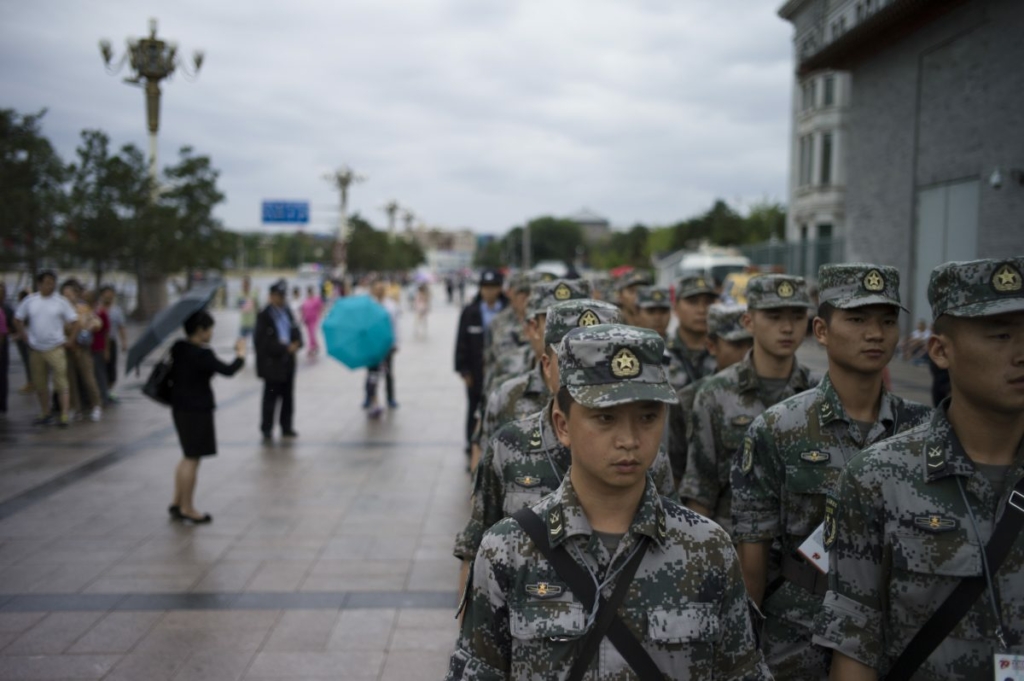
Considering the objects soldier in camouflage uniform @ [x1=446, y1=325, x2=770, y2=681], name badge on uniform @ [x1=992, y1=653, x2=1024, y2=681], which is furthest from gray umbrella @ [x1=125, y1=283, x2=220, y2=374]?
name badge on uniform @ [x1=992, y1=653, x2=1024, y2=681]

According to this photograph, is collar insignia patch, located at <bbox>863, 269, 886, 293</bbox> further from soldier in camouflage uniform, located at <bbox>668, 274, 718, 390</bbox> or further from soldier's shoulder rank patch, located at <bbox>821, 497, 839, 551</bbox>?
soldier in camouflage uniform, located at <bbox>668, 274, 718, 390</bbox>

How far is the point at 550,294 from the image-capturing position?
17.0 ft

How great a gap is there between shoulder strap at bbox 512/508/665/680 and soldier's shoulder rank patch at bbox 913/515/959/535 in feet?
2.54

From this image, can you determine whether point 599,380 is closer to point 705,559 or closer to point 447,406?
point 705,559

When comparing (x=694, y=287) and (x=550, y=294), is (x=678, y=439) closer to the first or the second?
(x=550, y=294)

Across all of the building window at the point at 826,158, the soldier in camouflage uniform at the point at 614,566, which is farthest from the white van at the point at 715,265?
the soldier in camouflage uniform at the point at 614,566

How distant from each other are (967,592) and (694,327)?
4151 millimetres

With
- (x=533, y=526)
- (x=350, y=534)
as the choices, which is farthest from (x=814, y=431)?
(x=350, y=534)

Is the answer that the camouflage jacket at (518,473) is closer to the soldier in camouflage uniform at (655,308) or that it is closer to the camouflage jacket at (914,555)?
the camouflage jacket at (914,555)

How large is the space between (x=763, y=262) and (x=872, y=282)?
32833mm

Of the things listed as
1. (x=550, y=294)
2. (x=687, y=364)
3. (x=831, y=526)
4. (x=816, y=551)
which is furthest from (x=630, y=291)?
(x=831, y=526)

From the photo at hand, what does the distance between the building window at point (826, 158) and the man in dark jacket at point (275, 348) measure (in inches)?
1219

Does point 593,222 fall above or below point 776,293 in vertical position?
above

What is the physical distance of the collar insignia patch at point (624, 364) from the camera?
7.16ft
